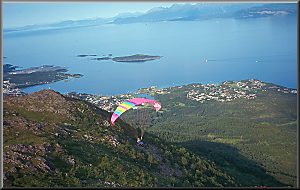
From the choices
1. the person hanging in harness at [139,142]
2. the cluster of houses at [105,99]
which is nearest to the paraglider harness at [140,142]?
the person hanging in harness at [139,142]

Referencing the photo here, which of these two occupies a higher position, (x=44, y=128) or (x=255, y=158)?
(x=44, y=128)

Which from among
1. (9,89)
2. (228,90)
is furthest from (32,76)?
(228,90)

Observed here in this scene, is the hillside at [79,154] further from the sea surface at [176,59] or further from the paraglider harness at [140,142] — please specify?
the sea surface at [176,59]

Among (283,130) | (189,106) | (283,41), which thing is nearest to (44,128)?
(283,130)

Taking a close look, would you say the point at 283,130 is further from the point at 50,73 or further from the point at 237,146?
the point at 50,73

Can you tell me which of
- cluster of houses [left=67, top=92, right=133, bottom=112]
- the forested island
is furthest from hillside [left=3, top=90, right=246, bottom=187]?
the forested island

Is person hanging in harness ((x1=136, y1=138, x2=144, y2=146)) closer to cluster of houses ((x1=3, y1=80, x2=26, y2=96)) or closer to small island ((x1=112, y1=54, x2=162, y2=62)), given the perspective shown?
cluster of houses ((x1=3, y1=80, x2=26, y2=96))

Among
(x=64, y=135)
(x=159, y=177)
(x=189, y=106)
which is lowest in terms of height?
(x=189, y=106)

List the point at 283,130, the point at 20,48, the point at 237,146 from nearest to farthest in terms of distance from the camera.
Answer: the point at 237,146
the point at 283,130
the point at 20,48
